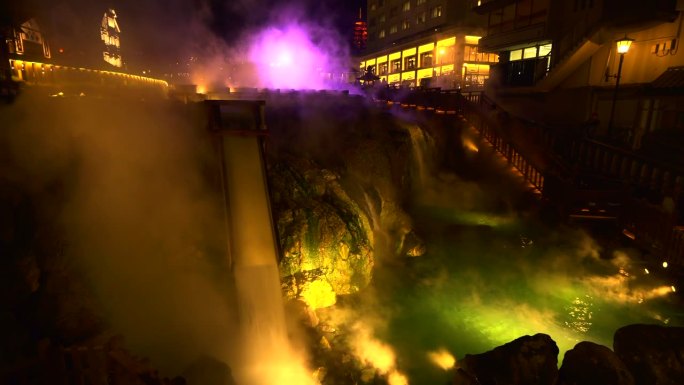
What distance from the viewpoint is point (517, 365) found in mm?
6824

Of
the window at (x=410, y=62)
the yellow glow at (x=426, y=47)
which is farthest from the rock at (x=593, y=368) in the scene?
the window at (x=410, y=62)

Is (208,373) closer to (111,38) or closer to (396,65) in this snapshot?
(396,65)

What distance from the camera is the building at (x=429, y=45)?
1318 inches

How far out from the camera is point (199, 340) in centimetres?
830

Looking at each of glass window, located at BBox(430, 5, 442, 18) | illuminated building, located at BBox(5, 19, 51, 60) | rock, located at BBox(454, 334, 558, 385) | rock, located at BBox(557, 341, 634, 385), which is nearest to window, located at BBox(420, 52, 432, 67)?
glass window, located at BBox(430, 5, 442, 18)

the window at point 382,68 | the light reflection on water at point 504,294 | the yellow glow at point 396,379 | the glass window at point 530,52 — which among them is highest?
the window at point 382,68

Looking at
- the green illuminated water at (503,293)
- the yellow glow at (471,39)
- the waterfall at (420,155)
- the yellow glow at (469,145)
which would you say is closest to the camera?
the green illuminated water at (503,293)

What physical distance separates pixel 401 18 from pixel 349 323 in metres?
45.6

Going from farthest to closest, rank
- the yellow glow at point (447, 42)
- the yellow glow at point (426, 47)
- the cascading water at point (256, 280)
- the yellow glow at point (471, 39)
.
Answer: the yellow glow at point (426, 47)
the yellow glow at point (447, 42)
the yellow glow at point (471, 39)
the cascading water at point (256, 280)

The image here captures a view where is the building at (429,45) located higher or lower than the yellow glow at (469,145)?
higher

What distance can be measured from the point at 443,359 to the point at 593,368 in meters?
3.10

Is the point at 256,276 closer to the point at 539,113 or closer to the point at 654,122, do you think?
the point at 654,122

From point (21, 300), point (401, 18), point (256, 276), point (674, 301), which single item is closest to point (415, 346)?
point (256, 276)

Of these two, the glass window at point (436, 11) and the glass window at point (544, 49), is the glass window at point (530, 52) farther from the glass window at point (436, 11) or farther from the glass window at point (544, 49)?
the glass window at point (436, 11)
